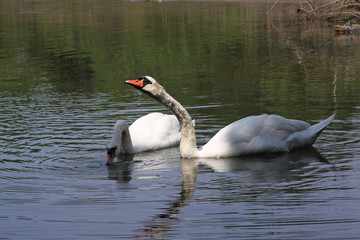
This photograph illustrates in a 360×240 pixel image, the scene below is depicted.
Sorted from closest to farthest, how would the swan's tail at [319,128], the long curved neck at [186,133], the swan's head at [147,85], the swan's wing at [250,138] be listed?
1. the swan's head at [147,85]
2. the swan's wing at [250,138]
3. the long curved neck at [186,133]
4. the swan's tail at [319,128]

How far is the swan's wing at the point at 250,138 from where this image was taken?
34.3 feet

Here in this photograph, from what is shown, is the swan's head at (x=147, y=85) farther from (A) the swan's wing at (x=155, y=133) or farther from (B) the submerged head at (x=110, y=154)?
(A) the swan's wing at (x=155, y=133)

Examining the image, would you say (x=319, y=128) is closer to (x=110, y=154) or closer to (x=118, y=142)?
(x=118, y=142)

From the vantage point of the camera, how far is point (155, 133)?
1170cm

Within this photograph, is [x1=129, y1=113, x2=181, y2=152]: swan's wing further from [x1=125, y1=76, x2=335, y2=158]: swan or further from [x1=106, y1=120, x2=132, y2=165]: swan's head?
[x1=125, y1=76, x2=335, y2=158]: swan

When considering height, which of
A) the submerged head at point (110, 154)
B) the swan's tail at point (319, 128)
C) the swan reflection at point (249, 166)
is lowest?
the swan reflection at point (249, 166)

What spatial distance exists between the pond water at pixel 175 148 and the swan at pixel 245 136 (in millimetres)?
169

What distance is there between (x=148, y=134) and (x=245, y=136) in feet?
6.55

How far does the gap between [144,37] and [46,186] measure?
78.1 ft

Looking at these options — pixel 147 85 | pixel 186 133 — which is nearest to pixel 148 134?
pixel 186 133

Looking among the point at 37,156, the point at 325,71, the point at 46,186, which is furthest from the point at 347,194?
the point at 325,71

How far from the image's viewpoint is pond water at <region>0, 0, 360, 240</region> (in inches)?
283

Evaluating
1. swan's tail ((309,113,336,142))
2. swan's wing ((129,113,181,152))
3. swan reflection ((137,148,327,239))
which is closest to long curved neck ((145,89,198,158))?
swan reflection ((137,148,327,239))

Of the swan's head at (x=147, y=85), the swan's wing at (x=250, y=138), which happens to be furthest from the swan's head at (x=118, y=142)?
the swan's wing at (x=250, y=138)
